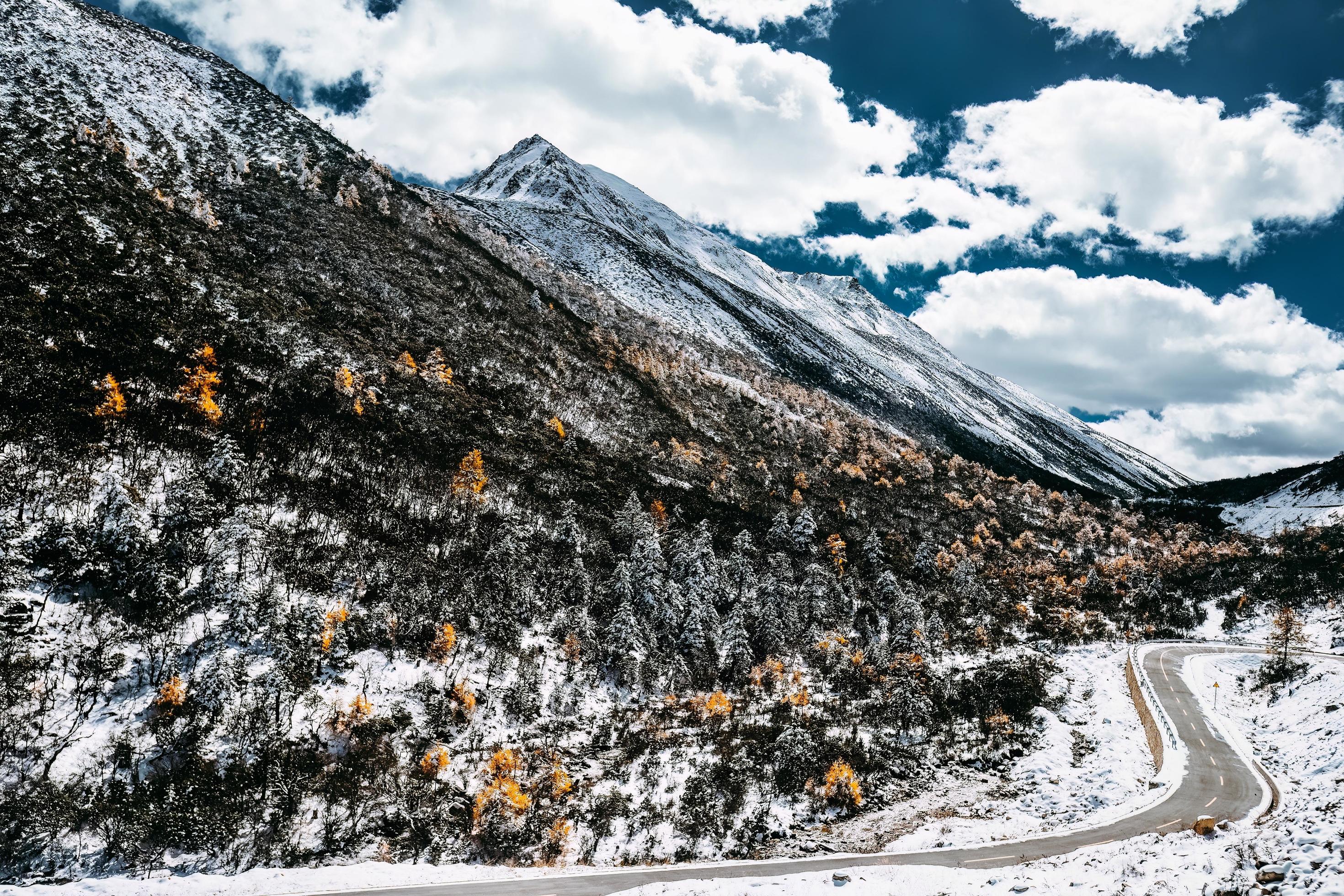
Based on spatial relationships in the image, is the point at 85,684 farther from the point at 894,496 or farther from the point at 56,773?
the point at 894,496

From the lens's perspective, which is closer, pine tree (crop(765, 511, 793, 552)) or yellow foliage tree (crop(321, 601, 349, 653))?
yellow foliage tree (crop(321, 601, 349, 653))

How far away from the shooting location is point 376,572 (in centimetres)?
3331

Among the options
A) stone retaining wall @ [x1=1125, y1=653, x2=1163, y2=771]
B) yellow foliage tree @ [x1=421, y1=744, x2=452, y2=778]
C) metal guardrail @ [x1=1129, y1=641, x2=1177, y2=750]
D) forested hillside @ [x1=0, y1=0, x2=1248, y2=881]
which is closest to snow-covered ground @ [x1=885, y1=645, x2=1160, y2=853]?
stone retaining wall @ [x1=1125, y1=653, x2=1163, y2=771]

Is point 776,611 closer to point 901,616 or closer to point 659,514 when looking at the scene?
point 901,616

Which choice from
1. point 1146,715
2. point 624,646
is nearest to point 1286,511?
point 1146,715

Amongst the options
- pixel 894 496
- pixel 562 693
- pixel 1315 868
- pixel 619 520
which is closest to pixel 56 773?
pixel 562 693

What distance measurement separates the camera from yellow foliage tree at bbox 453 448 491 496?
46.3 m

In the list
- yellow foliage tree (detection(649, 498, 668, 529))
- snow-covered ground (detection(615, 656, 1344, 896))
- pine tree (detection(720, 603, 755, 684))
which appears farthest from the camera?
yellow foliage tree (detection(649, 498, 668, 529))

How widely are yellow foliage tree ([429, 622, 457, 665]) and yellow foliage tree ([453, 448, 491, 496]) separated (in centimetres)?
1640

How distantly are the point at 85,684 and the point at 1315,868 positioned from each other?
3609cm

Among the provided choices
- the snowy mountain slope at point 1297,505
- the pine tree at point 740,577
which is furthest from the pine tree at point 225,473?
the snowy mountain slope at point 1297,505

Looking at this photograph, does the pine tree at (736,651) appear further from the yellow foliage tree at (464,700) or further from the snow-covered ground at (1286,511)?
the snow-covered ground at (1286,511)

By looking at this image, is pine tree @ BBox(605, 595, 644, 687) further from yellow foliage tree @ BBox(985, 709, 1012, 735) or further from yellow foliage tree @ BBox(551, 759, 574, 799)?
yellow foliage tree @ BBox(985, 709, 1012, 735)

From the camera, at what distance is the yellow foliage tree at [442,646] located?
30.6m
